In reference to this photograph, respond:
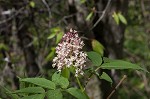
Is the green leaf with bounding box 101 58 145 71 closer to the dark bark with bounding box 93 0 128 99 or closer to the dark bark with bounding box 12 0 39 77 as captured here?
the dark bark with bounding box 93 0 128 99

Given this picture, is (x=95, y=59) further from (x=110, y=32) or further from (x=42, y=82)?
(x=110, y=32)

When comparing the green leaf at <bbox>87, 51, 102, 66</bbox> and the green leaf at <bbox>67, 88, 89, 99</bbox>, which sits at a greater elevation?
the green leaf at <bbox>87, 51, 102, 66</bbox>

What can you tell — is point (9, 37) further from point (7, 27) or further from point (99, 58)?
point (99, 58)

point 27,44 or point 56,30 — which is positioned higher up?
point 56,30

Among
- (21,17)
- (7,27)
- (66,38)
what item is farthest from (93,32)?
(66,38)

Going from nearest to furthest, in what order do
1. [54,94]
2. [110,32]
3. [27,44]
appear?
[54,94] → [110,32] → [27,44]

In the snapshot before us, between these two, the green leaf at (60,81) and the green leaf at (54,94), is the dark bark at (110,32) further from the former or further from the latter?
the green leaf at (54,94)

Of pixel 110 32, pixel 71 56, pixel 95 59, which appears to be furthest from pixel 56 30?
pixel 71 56

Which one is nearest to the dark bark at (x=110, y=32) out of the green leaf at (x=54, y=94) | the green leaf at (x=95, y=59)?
the green leaf at (x=95, y=59)

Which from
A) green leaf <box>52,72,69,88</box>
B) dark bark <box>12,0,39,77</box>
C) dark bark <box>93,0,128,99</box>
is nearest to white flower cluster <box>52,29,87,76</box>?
green leaf <box>52,72,69,88</box>

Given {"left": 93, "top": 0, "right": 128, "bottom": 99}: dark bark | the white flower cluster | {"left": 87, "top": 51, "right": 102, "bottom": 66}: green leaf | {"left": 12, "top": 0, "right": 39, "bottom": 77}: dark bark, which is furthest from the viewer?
{"left": 12, "top": 0, "right": 39, "bottom": 77}: dark bark
